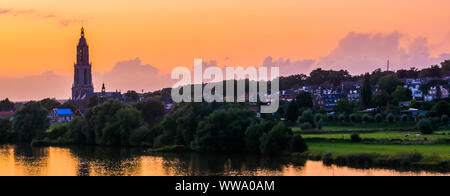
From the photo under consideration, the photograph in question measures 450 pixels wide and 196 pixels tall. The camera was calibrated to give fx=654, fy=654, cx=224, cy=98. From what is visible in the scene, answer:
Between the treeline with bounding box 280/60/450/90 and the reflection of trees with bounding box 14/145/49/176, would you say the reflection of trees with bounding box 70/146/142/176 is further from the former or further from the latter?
the treeline with bounding box 280/60/450/90

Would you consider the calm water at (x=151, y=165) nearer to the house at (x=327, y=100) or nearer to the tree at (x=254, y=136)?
the tree at (x=254, y=136)

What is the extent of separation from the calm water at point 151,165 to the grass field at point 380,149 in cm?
452

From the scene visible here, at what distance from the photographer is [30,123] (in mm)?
82062

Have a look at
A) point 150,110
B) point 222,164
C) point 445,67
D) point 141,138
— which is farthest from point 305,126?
point 445,67

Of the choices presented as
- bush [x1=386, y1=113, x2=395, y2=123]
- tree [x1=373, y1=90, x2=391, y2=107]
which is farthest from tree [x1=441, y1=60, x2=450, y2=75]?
bush [x1=386, y1=113, x2=395, y2=123]

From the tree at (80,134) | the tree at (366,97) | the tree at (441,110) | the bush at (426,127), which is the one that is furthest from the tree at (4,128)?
the tree at (441,110)

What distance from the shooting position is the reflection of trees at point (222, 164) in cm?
4700

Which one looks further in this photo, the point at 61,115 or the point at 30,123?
the point at 61,115

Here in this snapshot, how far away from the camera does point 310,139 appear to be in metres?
63.2

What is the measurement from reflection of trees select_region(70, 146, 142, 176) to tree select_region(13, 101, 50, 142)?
14684mm

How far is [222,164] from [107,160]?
10.6 m

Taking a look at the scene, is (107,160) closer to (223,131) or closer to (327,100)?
(223,131)
